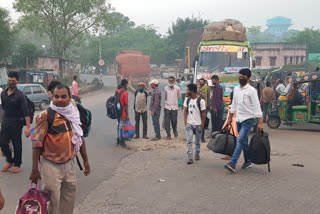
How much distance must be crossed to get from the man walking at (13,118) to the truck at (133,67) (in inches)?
1185

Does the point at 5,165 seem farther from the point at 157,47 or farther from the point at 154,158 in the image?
the point at 157,47

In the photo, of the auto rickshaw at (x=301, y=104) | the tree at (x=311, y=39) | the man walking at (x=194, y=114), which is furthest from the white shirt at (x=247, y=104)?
the tree at (x=311, y=39)

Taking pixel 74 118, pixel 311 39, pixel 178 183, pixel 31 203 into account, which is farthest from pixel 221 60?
pixel 311 39

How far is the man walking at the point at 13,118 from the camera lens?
708 centimetres

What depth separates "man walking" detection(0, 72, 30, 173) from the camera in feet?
23.2

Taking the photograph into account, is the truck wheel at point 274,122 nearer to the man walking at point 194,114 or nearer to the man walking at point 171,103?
the man walking at point 171,103

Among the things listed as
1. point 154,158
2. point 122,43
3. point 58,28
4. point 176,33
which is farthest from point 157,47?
point 154,158

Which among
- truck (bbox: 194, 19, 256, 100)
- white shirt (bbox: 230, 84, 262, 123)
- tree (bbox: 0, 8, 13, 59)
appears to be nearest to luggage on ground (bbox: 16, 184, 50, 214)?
white shirt (bbox: 230, 84, 262, 123)

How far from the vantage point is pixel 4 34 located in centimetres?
3216

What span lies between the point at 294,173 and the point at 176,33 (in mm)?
65477

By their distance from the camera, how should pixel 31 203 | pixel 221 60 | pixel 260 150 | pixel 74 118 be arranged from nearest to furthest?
pixel 31 203 < pixel 74 118 < pixel 260 150 < pixel 221 60

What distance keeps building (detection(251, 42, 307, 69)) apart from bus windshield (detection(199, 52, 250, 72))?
143 ft

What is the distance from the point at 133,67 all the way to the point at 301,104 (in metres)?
25.8

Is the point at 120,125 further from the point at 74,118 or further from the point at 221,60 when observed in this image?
the point at 221,60
